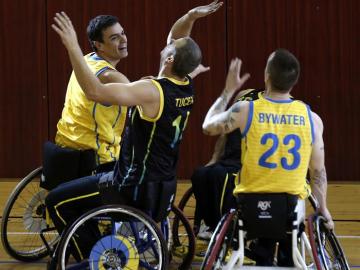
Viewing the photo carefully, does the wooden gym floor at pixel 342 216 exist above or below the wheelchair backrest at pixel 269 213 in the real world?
below

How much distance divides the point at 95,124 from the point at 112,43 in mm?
421

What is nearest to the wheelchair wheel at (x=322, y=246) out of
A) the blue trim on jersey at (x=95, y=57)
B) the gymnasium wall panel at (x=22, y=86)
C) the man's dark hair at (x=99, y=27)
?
the blue trim on jersey at (x=95, y=57)

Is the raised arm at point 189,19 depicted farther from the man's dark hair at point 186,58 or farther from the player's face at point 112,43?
the man's dark hair at point 186,58

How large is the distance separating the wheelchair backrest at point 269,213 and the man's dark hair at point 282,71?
42 centimetres

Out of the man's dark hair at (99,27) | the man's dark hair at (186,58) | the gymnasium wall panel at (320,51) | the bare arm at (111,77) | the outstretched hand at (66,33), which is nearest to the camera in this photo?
the outstretched hand at (66,33)

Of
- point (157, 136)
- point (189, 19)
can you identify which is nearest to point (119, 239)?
point (157, 136)

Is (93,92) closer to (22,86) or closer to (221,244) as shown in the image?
(221,244)

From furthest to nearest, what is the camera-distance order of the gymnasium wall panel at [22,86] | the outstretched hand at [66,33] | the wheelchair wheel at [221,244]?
1. the gymnasium wall panel at [22,86]
2. the outstretched hand at [66,33]
3. the wheelchair wheel at [221,244]

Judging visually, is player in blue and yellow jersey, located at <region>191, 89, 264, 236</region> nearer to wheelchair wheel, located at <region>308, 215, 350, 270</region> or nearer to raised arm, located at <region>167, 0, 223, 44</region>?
raised arm, located at <region>167, 0, 223, 44</region>

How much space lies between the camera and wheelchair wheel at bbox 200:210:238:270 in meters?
3.21

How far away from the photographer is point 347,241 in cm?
477

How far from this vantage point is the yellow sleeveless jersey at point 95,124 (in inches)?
161

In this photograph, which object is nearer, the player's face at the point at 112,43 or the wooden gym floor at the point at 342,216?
the player's face at the point at 112,43

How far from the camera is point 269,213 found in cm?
326
